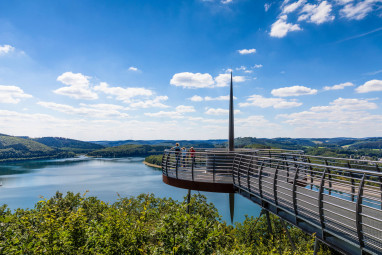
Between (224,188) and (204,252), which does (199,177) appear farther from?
(204,252)

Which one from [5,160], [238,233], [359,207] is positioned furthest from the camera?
[5,160]

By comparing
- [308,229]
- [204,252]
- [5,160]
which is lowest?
[5,160]

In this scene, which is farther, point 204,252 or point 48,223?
point 48,223

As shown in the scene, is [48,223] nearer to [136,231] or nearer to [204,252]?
[136,231]

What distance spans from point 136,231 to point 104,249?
0.91 meters

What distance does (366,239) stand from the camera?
427cm

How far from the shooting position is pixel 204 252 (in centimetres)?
530

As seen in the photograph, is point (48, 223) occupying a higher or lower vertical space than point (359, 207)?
lower

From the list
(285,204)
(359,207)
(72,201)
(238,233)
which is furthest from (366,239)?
(72,201)

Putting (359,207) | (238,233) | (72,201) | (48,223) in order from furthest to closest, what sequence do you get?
(72,201) < (238,233) < (48,223) < (359,207)

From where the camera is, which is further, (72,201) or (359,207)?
(72,201)

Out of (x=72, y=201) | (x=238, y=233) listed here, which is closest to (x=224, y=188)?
(x=238, y=233)

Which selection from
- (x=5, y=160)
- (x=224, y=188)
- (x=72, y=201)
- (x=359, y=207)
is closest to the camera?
(x=359, y=207)

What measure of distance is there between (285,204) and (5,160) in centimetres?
22036
